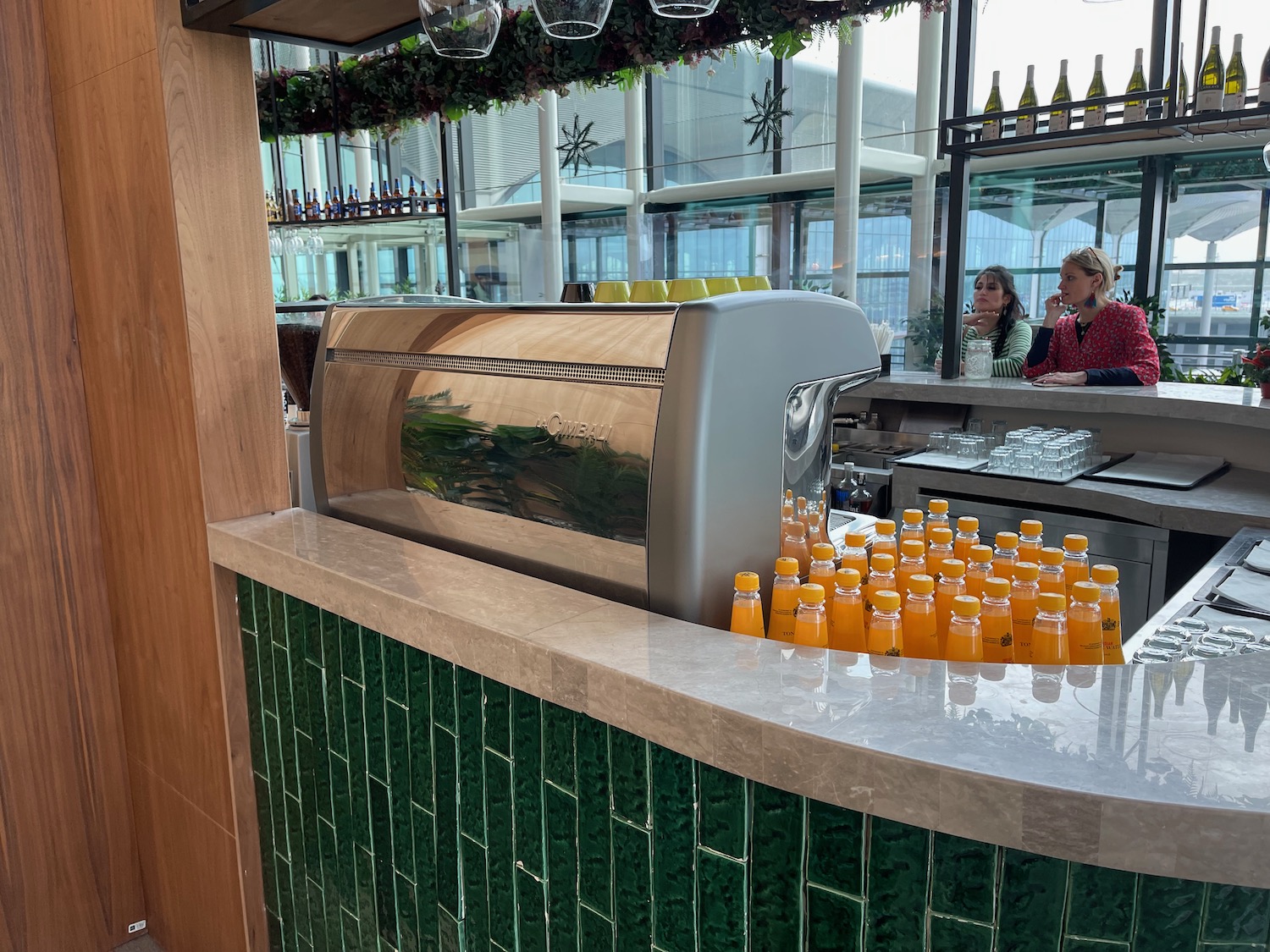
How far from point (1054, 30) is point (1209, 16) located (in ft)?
6.01

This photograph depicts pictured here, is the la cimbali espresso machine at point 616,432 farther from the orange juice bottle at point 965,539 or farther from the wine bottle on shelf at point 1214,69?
the wine bottle on shelf at point 1214,69

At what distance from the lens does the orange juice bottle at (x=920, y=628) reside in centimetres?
124

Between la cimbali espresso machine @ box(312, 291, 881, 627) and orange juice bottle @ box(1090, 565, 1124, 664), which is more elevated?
la cimbali espresso machine @ box(312, 291, 881, 627)

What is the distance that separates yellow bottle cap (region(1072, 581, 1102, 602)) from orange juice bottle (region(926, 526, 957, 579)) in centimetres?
20

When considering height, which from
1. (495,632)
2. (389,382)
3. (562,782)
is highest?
(389,382)

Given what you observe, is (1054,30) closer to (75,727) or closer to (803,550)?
(803,550)

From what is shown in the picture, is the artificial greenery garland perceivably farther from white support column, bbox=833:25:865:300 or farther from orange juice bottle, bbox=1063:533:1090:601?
white support column, bbox=833:25:865:300

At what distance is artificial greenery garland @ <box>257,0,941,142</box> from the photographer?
2.76 meters

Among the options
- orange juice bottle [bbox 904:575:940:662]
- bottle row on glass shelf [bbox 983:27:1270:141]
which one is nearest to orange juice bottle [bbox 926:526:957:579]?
orange juice bottle [bbox 904:575:940:662]

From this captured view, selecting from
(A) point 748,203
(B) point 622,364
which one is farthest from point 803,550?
(A) point 748,203

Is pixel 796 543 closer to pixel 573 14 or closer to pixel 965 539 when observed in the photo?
pixel 965 539

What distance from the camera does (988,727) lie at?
36.7 inches

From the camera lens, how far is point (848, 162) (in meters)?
7.02

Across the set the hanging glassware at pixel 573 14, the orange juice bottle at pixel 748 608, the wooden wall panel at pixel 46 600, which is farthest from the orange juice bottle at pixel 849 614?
the wooden wall panel at pixel 46 600
